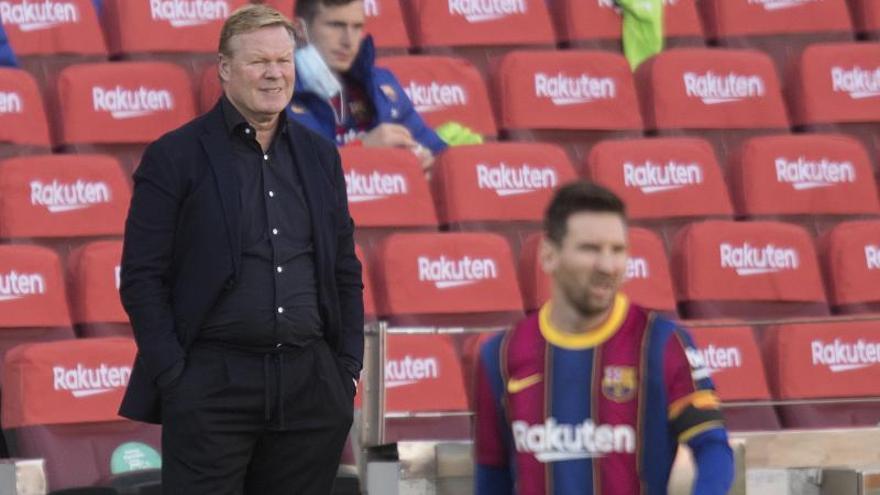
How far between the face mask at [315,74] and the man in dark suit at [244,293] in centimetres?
243

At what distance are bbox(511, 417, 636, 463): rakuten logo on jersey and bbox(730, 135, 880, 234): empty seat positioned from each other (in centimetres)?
448

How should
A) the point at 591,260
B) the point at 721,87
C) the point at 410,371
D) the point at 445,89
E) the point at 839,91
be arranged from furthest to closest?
the point at 839,91 → the point at 721,87 → the point at 445,89 → the point at 410,371 → the point at 591,260

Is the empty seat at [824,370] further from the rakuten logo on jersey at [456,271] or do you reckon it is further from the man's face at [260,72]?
the man's face at [260,72]

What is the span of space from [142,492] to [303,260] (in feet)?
4.73

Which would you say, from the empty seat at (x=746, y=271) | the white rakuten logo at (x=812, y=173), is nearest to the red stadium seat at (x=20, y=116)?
the empty seat at (x=746, y=271)

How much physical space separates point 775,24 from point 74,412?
13.0 ft

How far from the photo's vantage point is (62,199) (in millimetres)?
6859

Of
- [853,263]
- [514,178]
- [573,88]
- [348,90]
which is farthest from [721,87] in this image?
[348,90]

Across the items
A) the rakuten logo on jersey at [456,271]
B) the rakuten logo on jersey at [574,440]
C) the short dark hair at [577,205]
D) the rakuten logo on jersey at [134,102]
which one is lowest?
the rakuten logo on jersey at [574,440]

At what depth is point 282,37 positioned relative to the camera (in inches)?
184

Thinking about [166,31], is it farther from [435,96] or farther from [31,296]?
[31,296]

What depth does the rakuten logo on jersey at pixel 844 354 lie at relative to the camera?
7.31 m

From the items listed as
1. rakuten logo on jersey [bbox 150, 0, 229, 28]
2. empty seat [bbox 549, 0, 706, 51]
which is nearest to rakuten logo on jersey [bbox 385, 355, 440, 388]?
rakuten logo on jersey [bbox 150, 0, 229, 28]

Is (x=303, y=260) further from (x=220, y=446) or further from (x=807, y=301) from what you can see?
(x=807, y=301)
